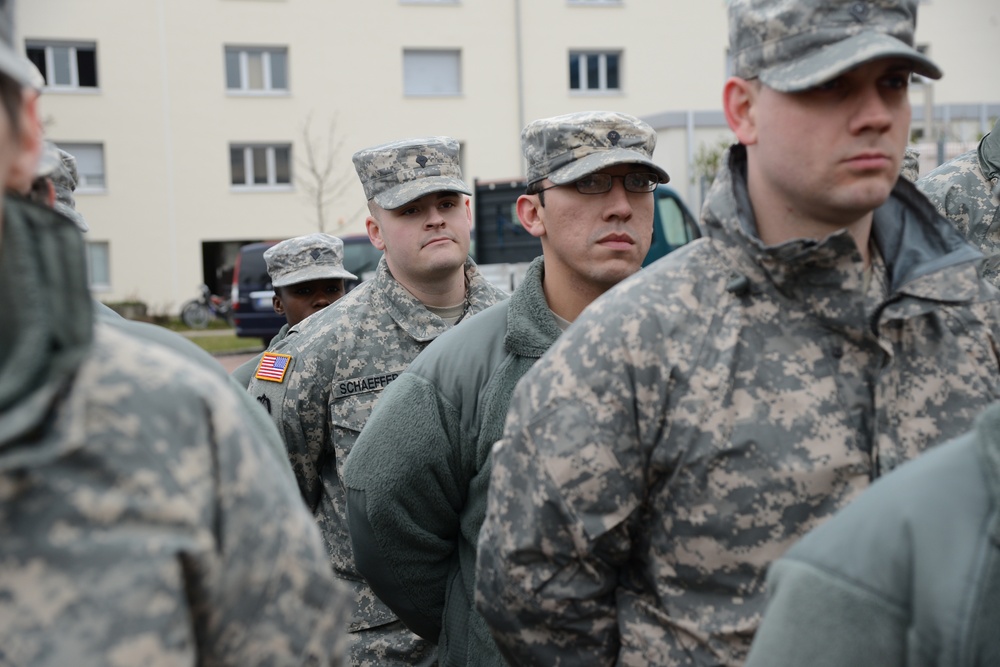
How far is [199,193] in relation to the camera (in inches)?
1256

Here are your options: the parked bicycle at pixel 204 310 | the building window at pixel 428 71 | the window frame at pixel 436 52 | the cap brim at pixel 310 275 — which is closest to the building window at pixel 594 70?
the window frame at pixel 436 52

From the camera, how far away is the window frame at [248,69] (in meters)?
32.3

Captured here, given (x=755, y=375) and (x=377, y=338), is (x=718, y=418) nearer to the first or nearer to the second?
(x=755, y=375)

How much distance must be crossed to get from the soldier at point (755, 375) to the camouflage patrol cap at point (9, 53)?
125cm

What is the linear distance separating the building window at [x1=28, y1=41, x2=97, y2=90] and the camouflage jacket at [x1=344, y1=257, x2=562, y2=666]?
3093 centimetres

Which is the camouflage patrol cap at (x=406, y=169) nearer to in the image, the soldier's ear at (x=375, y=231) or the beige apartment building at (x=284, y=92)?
the soldier's ear at (x=375, y=231)

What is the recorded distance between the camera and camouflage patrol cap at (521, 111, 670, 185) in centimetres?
354

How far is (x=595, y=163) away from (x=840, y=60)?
1292 millimetres

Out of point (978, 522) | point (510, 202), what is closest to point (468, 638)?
point (978, 522)

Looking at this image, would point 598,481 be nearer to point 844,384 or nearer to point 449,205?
point 844,384

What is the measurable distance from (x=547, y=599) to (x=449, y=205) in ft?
8.56

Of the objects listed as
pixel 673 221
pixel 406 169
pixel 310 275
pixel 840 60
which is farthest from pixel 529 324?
pixel 673 221

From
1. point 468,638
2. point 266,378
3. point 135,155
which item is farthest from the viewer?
point 135,155

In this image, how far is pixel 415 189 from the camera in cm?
481
